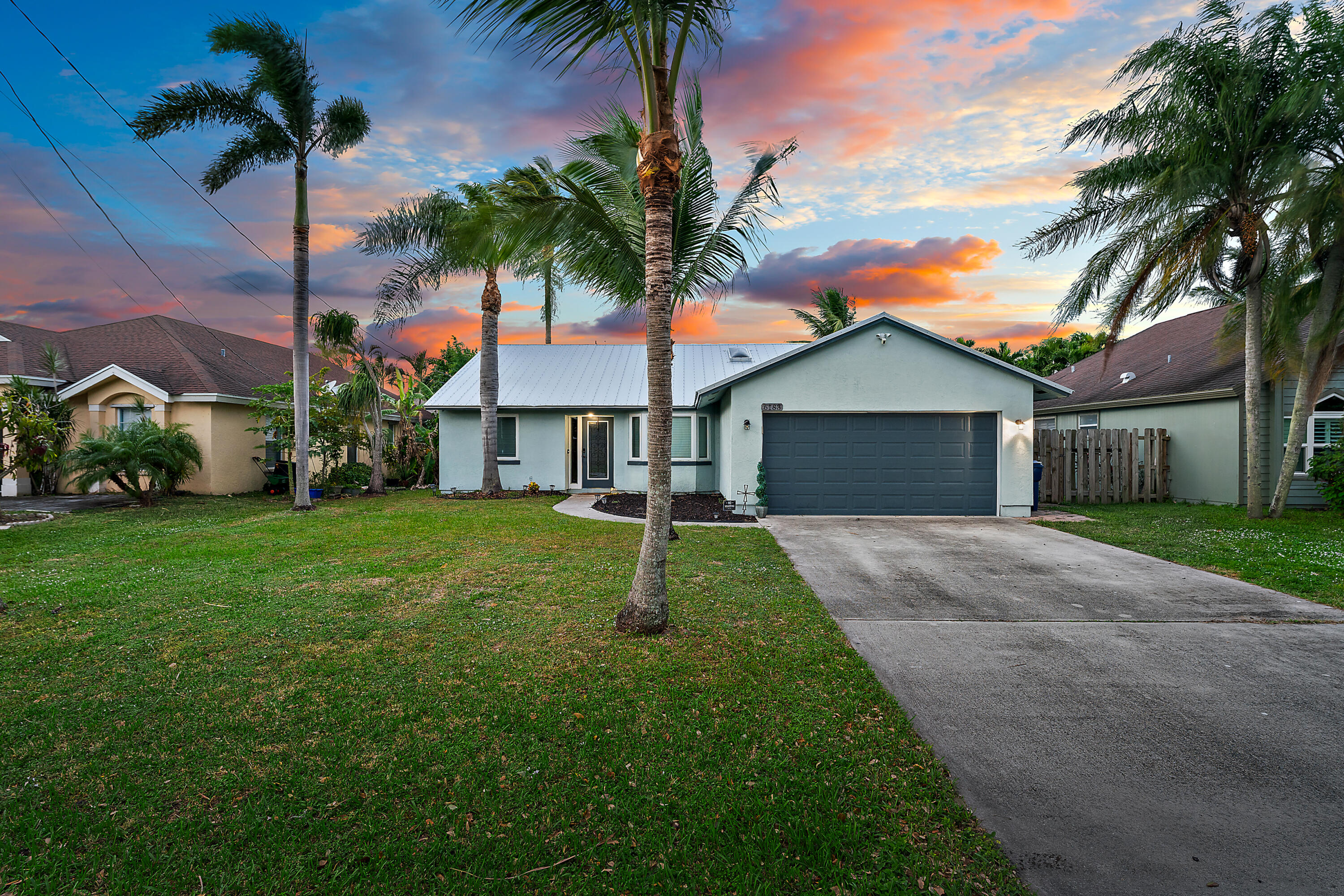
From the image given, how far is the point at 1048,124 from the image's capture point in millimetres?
11508

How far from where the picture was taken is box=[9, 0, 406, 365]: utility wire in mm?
9211

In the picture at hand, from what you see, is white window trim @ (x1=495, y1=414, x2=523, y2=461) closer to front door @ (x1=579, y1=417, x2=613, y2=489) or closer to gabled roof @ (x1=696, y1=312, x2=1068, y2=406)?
front door @ (x1=579, y1=417, x2=613, y2=489)

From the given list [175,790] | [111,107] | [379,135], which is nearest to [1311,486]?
[175,790]

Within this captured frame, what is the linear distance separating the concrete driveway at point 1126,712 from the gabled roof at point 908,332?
546 centimetres

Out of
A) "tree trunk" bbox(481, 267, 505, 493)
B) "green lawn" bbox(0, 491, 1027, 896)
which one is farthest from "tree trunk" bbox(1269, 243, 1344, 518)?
"tree trunk" bbox(481, 267, 505, 493)

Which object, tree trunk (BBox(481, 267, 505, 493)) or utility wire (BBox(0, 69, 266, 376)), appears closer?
utility wire (BBox(0, 69, 266, 376))

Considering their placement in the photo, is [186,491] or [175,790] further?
[186,491]

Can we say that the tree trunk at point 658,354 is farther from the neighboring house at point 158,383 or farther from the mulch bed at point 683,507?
the neighboring house at point 158,383

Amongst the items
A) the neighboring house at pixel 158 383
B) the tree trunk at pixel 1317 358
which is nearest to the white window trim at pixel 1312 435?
the tree trunk at pixel 1317 358

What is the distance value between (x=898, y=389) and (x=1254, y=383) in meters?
7.15

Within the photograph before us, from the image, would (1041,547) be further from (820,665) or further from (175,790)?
(175,790)

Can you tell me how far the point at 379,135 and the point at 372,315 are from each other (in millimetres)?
4893

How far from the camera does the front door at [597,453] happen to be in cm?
1745

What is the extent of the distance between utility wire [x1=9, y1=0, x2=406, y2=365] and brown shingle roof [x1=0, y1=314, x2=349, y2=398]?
10.6 ft
